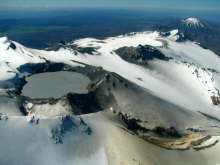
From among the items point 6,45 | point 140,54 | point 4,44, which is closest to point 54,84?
point 6,45

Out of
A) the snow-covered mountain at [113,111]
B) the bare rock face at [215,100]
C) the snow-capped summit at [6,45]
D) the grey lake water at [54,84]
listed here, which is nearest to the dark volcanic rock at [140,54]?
the snow-covered mountain at [113,111]

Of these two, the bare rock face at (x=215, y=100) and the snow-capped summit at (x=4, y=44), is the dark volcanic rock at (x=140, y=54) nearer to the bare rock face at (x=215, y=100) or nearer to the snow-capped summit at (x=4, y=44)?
the bare rock face at (x=215, y=100)

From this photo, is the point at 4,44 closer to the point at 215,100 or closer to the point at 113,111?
the point at 113,111

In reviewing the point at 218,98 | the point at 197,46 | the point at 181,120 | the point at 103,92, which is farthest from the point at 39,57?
the point at 197,46

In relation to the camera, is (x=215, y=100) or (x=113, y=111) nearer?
(x=113, y=111)

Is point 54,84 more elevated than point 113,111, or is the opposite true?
point 113,111

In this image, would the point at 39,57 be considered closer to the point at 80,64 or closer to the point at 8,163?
the point at 80,64

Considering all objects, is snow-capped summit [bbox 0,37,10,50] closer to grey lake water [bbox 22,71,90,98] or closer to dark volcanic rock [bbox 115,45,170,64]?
grey lake water [bbox 22,71,90,98]
